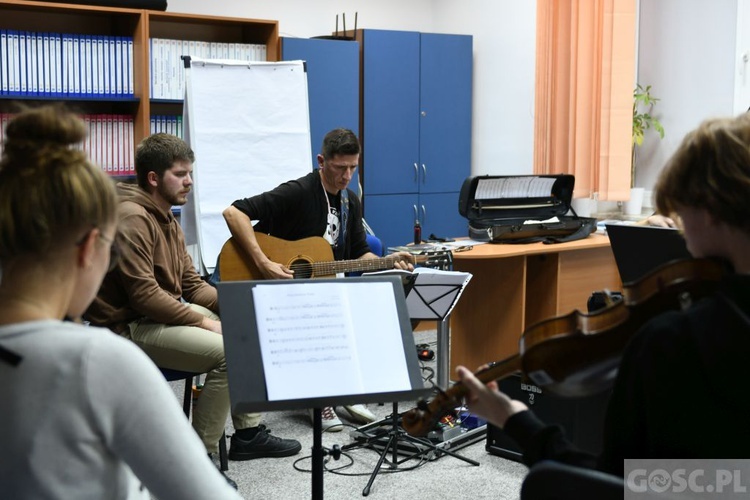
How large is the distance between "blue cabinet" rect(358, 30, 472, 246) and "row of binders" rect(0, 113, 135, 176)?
1495 millimetres

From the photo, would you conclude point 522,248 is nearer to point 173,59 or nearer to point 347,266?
point 347,266

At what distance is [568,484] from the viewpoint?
1215 millimetres

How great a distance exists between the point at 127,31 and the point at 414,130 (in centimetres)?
191

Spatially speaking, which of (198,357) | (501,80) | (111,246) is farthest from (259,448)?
(501,80)

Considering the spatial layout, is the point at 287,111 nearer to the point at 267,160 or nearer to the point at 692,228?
the point at 267,160

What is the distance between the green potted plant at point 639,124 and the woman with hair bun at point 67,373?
4.50m

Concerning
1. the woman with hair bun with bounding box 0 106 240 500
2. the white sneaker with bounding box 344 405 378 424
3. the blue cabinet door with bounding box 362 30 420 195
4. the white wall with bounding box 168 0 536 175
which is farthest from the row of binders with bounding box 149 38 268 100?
the woman with hair bun with bounding box 0 106 240 500

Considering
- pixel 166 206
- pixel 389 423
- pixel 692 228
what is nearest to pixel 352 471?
pixel 389 423

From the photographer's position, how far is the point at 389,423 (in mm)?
3541

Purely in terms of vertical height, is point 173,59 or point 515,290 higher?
point 173,59

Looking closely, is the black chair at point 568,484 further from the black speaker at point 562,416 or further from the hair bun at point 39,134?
the black speaker at point 562,416

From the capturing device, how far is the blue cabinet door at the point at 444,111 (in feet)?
18.6

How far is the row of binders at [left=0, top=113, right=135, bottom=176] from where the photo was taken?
4535mm

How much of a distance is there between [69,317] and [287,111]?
3.43 m
